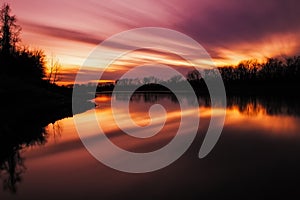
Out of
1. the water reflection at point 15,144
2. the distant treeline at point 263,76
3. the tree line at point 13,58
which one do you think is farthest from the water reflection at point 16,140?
the distant treeline at point 263,76

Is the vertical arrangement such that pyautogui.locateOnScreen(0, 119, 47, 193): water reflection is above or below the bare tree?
below

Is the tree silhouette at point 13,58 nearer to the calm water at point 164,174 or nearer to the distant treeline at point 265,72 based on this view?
the calm water at point 164,174

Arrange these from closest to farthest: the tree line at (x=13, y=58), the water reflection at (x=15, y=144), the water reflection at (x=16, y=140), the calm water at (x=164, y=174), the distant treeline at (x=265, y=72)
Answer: the calm water at (x=164, y=174) → the water reflection at (x=15, y=144) → the water reflection at (x=16, y=140) → the tree line at (x=13, y=58) → the distant treeline at (x=265, y=72)

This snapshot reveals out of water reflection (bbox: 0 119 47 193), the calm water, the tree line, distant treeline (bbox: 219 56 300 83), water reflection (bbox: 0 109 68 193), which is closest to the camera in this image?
the calm water

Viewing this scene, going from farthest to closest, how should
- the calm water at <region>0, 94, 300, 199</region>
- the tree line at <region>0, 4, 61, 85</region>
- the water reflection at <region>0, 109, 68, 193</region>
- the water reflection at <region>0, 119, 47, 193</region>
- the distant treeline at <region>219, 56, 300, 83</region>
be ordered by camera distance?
1. the distant treeline at <region>219, 56, 300, 83</region>
2. the tree line at <region>0, 4, 61, 85</region>
3. the water reflection at <region>0, 109, 68, 193</region>
4. the water reflection at <region>0, 119, 47, 193</region>
5. the calm water at <region>0, 94, 300, 199</region>

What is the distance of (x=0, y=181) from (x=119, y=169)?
6.08 meters

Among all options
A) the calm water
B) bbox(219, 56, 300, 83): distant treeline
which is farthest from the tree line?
bbox(219, 56, 300, 83): distant treeline

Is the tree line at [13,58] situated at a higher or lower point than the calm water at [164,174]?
higher

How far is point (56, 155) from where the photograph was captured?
1867 cm

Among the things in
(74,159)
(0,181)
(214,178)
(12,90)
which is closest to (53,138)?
(74,159)

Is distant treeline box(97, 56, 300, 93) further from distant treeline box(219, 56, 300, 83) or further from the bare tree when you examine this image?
the bare tree

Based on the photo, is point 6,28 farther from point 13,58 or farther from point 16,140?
point 16,140

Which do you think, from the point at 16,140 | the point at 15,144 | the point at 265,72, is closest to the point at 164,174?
the point at 15,144

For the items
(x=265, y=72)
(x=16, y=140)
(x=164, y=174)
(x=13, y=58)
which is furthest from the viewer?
(x=265, y=72)
